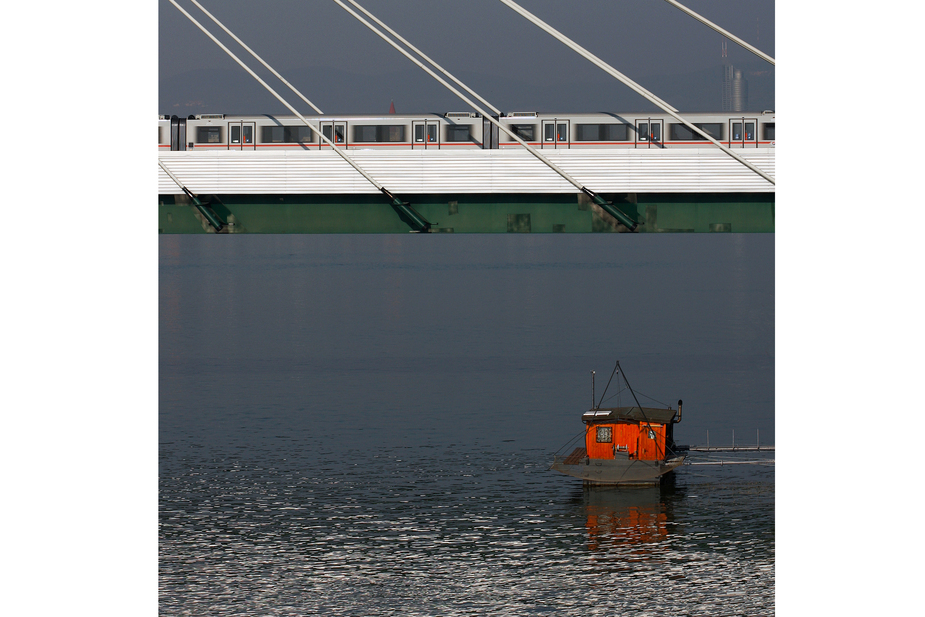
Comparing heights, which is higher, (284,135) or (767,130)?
(284,135)

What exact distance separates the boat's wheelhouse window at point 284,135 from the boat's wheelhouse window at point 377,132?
262cm

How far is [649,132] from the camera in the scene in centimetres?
5141

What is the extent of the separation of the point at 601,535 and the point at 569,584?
7329 millimetres

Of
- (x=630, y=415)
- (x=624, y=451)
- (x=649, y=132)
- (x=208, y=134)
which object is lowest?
(x=624, y=451)

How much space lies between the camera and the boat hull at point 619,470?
47281mm

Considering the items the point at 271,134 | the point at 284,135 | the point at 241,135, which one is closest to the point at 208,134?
the point at 241,135

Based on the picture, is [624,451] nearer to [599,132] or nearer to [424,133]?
[599,132]

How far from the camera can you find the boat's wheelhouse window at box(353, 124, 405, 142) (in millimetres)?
52125

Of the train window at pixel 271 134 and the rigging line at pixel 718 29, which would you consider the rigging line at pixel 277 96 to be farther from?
the train window at pixel 271 134

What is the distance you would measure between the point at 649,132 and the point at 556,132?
4541mm

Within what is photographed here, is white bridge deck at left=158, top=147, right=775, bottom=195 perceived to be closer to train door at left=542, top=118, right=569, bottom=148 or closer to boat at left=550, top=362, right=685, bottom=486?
boat at left=550, top=362, right=685, bottom=486

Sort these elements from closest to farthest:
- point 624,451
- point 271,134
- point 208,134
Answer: point 624,451 → point 208,134 → point 271,134

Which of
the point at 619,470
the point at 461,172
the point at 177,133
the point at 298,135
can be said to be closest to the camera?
the point at 461,172

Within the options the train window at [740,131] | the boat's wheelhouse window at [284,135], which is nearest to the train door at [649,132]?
the train window at [740,131]
